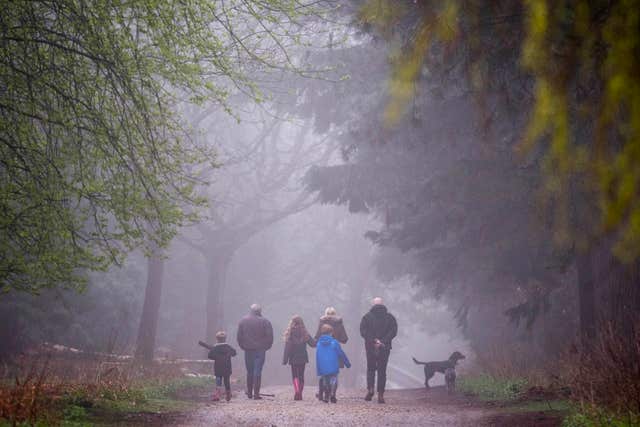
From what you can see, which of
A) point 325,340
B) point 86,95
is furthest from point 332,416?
point 86,95

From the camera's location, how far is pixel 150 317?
19297 millimetres

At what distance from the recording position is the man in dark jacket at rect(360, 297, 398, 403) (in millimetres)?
12430

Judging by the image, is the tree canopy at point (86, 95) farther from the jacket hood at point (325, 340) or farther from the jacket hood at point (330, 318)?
the jacket hood at point (330, 318)

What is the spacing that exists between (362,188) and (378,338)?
14.9 ft

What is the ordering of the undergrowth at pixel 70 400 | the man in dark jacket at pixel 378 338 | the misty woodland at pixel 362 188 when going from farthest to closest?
the man in dark jacket at pixel 378 338 → the undergrowth at pixel 70 400 → the misty woodland at pixel 362 188

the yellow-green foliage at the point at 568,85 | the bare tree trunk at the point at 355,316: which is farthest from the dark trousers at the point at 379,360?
the bare tree trunk at the point at 355,316

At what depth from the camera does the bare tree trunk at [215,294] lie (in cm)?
2433

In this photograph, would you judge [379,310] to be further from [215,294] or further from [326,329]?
[215,294]

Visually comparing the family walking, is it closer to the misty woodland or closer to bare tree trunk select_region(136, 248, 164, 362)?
the misty woodland

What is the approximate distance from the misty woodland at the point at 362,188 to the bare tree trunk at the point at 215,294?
10cm

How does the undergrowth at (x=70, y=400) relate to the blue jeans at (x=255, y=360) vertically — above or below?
below

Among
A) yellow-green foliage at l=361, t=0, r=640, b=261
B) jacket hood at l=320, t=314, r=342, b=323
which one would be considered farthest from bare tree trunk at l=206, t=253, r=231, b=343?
yellow-green foliage at l=361, t=0, r=640, b=261

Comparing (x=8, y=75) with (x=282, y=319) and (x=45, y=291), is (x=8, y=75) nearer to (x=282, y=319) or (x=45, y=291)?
(x=45, y=291)

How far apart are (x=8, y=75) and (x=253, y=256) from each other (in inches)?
1166
